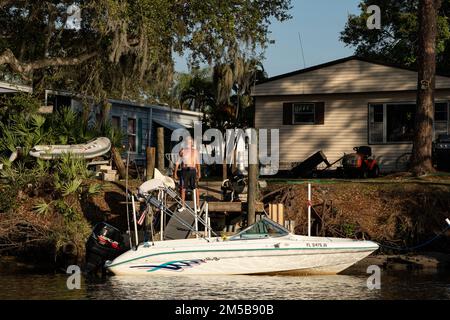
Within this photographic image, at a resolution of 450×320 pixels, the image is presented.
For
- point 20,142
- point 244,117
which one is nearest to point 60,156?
point 20,142

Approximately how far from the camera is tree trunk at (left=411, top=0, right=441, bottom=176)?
29.8 m

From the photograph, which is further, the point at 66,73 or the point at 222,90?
the point at 222,90

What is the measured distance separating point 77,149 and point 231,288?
11180 mm

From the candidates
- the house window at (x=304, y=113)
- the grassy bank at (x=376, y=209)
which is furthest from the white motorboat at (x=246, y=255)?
the house window at (x=304, y=113)

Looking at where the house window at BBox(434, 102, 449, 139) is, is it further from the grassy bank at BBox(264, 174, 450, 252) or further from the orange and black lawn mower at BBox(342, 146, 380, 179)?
the grassy bank at BBox(264, 174, 450, 252)

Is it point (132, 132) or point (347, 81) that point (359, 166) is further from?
point (132, 132)

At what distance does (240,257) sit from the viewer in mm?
21484

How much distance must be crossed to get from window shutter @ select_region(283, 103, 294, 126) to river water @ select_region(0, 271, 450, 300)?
49.5ft

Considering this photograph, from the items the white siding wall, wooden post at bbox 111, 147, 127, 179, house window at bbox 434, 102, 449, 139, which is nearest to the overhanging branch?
wooden post at bbox 111, 147, 127, 179

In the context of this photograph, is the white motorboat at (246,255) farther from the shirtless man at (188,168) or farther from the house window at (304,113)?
the house window at (304,113)

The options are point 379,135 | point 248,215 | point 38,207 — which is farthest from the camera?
point 379,135

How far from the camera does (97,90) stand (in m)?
33.0

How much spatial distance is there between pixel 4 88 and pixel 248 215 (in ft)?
32.3

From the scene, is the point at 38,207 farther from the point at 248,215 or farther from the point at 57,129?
the point at 248,215
